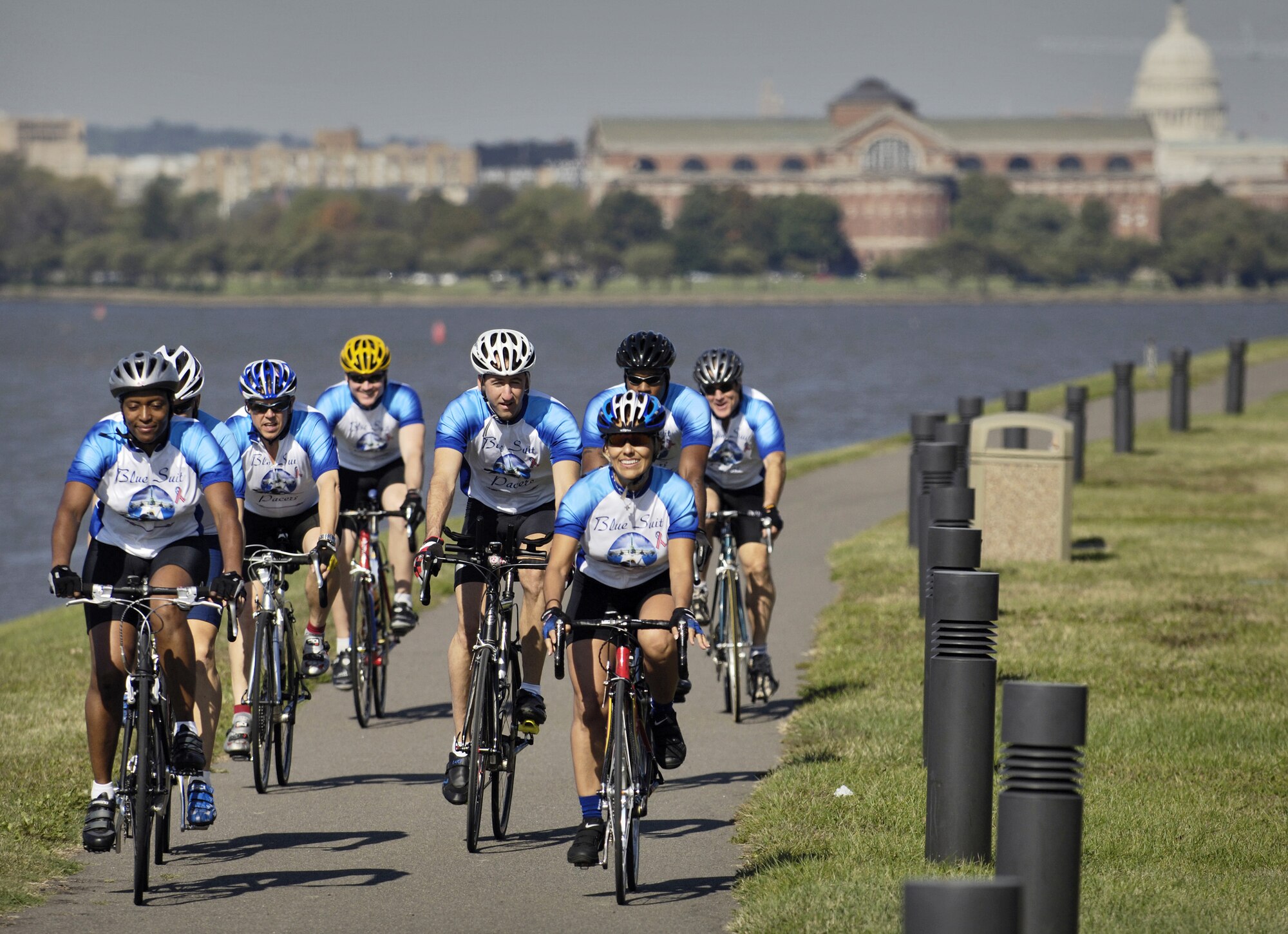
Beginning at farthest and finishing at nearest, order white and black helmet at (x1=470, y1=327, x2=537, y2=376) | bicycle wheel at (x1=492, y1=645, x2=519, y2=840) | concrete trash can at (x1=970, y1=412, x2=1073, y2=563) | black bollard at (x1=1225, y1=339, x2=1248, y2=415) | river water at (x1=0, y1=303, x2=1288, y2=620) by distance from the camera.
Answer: river water at (x1=0, y1=303, x2=1288, y2=620)
black bollard at (x1=1225, y1=339, x2=1248, y2=415)
concrete trash can at (x1=970, y1=412, x2=1073, y2=563)
white and black helmet at (x1=470, y1=327, x2=537, y2=376)
bicycle wheel at (x1=492, y1=645, x2=519, y2=840)

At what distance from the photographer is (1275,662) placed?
1183 cm

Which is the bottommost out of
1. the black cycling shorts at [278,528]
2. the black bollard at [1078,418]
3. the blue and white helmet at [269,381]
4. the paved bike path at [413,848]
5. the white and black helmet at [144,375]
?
the paved bike path at [413,848]

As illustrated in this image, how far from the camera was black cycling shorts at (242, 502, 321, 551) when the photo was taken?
1017 centimetres

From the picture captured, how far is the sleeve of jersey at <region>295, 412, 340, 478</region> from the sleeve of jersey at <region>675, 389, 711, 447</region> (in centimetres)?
173

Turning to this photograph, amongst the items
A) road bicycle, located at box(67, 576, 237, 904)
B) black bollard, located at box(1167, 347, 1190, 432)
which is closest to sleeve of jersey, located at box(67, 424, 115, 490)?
road bicycle, located at box(67, 576, 237, 904)


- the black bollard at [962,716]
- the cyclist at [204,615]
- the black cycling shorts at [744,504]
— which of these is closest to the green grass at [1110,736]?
the black bollard at [962,716]

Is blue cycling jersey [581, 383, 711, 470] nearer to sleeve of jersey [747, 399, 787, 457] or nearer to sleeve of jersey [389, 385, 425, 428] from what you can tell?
sleeve of jersey [747, 399, 787, 457]

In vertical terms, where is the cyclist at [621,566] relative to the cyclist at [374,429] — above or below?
below

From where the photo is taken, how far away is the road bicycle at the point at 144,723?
23.6 feet

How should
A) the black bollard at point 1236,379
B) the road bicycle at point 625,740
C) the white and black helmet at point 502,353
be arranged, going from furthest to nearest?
the black bollard at point 1236,379 → the white and black helmet at point 502,353 → the road bicycle at point 625,740

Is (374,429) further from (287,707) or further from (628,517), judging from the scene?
(628,517)

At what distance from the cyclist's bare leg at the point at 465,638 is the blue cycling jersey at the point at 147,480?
1.51 metres

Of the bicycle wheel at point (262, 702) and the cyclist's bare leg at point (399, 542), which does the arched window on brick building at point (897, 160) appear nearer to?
the cyclist's bare leg at point (399, 542)

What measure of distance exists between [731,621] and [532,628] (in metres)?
2.02
